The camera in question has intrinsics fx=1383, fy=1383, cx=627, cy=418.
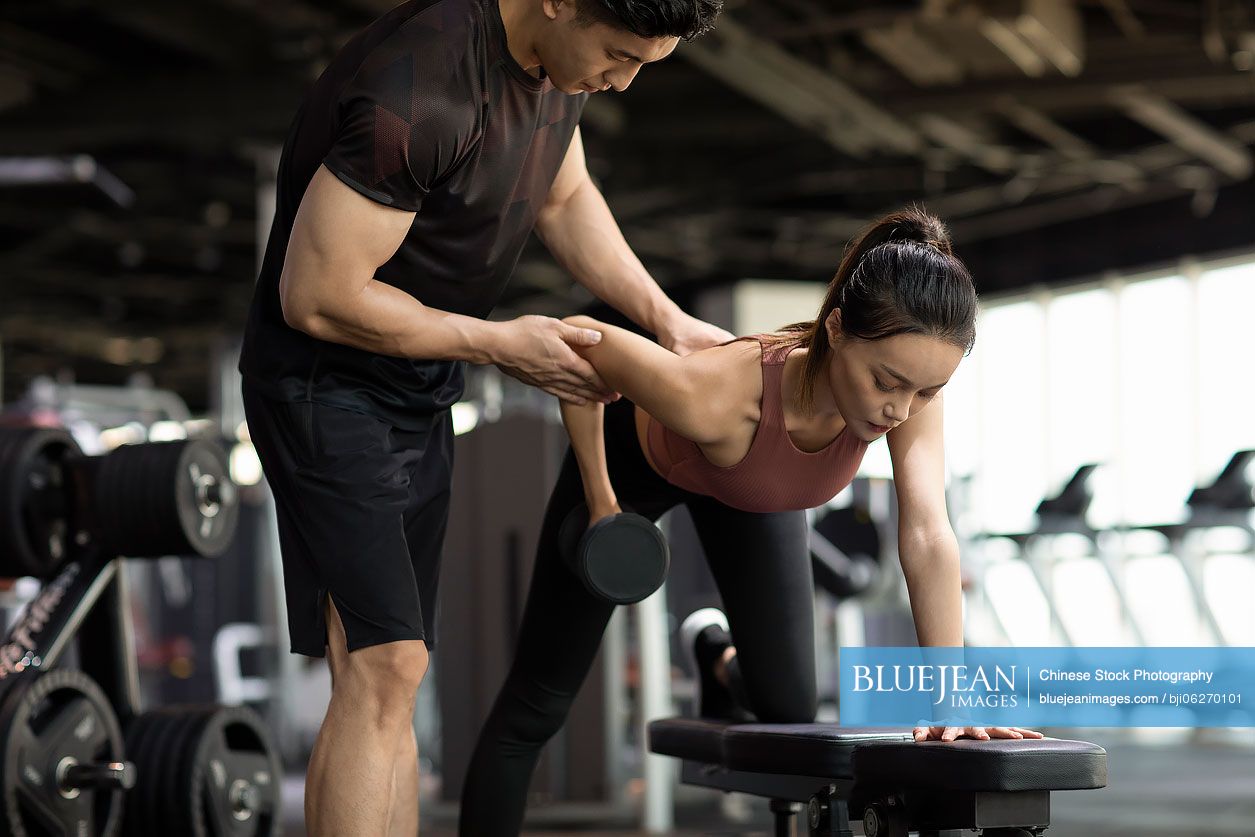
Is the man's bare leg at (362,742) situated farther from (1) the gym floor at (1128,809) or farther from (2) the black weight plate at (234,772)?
(1) the gym floor at (1128,809)

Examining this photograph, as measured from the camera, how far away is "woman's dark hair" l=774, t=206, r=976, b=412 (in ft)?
5.75

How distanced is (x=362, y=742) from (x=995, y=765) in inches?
30.5

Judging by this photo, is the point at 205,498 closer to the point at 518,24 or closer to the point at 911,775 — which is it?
the point at 518,24

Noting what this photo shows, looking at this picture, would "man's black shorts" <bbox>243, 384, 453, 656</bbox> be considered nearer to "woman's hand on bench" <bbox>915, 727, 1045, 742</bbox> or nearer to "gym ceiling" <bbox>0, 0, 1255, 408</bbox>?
"woman's hand on bench" <bbox>915, 727, 1045, 742</bbox>

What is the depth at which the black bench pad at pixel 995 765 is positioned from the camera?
1609 millimetres

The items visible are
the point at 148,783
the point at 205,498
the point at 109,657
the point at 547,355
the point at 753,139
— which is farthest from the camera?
the point at 753,139

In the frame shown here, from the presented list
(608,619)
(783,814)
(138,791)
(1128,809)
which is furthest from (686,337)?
(1128,809)

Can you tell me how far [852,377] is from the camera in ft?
5.91

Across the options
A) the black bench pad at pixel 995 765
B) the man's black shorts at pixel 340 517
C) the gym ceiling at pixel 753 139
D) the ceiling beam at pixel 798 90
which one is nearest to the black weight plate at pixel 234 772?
the man's black shorts at pixel 340 517

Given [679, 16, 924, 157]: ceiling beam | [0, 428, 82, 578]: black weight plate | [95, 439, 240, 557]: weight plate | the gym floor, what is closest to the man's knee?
[95, 439, 240, 557]: weight plate

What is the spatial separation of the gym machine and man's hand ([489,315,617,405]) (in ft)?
3.80

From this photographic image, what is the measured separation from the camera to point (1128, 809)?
459cm

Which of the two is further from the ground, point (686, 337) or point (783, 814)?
point (686, 337)

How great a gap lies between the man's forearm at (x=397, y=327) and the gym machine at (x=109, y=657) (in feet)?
3.73
